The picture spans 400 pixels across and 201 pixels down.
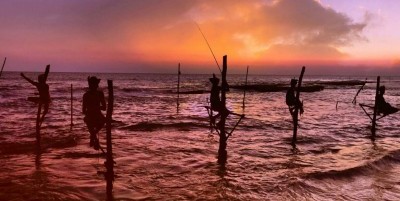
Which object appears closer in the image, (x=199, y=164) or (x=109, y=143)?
(x=109, y=143)

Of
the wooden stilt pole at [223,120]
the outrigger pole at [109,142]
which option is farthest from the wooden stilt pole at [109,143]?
the wooden stilt pole at [223,120]

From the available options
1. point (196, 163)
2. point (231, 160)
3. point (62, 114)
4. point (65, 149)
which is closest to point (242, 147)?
point (231, 160)

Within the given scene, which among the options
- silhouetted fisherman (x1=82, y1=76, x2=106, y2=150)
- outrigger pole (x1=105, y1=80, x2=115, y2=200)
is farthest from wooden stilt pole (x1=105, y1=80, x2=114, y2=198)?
silhouetted fisherman (x1=82, y1=76, x2=106, y2=150)

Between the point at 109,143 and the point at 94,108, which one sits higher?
the point at 94,108

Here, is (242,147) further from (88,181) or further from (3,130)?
(3,130)

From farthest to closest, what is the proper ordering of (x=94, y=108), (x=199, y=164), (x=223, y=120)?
(x=199, y=164)
(x=223, y=120)
(x=94, y=108)

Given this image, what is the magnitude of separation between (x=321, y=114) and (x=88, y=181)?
Answer: 2722cm

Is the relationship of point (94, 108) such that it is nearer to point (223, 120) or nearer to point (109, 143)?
point (109, 143)

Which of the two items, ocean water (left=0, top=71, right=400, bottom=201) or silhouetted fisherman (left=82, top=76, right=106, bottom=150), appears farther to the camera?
ocean water (left=0, top=71, right=400, bottom=201)

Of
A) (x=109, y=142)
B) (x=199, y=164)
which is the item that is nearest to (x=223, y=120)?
(x=199, y=164)

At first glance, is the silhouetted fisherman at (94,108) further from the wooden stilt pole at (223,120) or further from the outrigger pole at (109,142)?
the wooden stilt pole at (223,120)

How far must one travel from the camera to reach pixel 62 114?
3100 cm

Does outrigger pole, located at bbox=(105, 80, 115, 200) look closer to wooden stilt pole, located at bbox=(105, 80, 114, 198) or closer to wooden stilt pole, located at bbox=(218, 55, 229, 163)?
wooden stilt pole, located at bbox=(105, 80, 114, 198)

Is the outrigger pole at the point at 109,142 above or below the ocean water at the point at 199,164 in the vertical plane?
above
